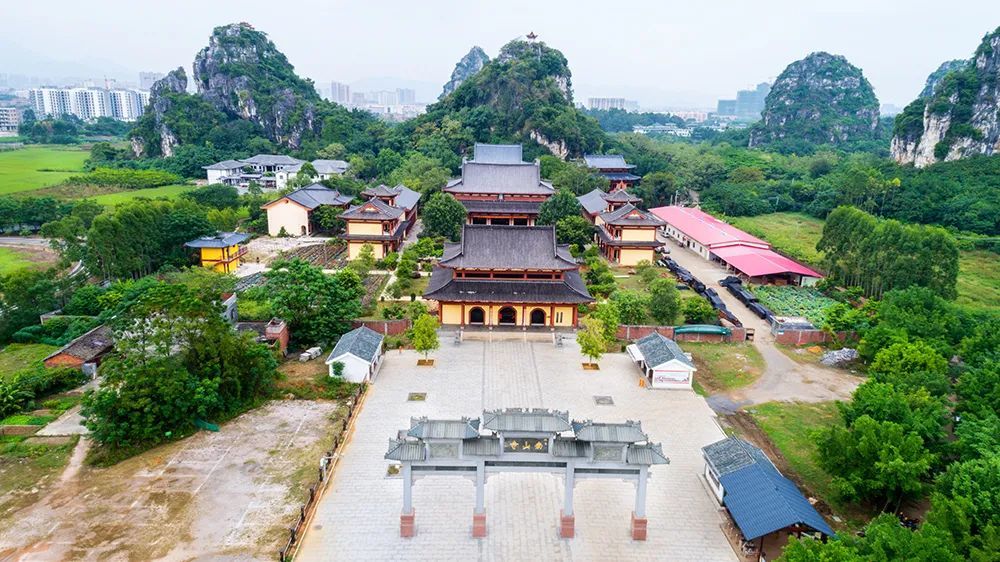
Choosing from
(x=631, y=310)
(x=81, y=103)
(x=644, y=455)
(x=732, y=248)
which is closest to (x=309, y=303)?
(x=631, y=310)

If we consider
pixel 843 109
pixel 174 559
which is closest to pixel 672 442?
pixel 174 559

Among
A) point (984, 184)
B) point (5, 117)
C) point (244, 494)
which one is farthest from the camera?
point (5, 117)

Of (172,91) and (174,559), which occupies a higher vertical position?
(172,91)

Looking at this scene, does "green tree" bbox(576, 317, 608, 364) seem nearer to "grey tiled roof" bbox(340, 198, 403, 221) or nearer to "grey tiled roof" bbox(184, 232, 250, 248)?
"grey tiled roof" bbox(340, 198, 403, 221)

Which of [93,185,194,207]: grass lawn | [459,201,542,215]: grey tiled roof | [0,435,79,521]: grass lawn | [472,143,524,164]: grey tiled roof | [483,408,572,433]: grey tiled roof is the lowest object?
[0,435,79,521]: grass lawn

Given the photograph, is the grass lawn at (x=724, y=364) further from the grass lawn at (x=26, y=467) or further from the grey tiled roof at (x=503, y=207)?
the grass lawn at (x=26, y=467)

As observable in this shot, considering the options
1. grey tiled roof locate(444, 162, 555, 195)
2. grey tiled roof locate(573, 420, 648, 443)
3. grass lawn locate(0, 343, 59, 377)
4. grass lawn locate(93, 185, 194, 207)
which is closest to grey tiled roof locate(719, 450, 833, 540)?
grey tiled roof locate(573, 420, 648, 443)

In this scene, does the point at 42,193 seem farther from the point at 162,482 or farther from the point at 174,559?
the point at 174,559
